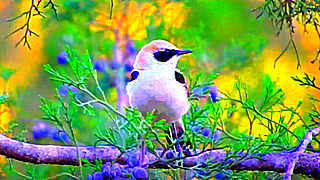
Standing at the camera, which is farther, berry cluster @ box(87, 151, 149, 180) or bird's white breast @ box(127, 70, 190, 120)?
bird's white breast @ box(127, 70, 190, 120)

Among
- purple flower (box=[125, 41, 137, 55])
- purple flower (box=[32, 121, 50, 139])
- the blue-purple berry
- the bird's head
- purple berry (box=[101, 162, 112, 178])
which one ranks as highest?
purple flower (box=[125, 41, 137, 55])

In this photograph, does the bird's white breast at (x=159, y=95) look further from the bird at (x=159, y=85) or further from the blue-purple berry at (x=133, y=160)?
the blue-purple berry at (x=133, y=160)

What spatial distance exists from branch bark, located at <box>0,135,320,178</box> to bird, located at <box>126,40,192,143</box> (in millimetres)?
154

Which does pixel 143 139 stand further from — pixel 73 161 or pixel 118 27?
pixel 118 27

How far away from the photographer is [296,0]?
91 centimetres

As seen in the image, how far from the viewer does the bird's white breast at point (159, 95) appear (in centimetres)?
91

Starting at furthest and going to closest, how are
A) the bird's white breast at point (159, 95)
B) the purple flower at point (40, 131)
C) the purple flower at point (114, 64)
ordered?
the purple flower at point (114, 64) → the purple flower at point (40, 131) → the bird's white breast at point (159, 95)

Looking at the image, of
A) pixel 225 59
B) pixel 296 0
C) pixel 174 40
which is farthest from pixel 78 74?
pixel 225 59

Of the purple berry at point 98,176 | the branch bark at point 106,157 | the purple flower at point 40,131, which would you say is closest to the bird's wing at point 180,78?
the branch bark at point 106,157

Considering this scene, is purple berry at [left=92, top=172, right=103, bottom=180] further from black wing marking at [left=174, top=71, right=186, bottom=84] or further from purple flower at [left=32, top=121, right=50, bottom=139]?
purple flower at [left=32, top=121, right=50, bottom=139]

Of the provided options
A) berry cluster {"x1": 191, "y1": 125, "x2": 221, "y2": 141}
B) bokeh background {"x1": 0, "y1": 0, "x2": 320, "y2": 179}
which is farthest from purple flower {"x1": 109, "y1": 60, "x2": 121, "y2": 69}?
berry cluster {"x1": 191, "y1": 125, "x2": 221, "y2": 141}

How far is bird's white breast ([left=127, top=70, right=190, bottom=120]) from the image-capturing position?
35.8 inches

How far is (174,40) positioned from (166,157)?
1.08 m

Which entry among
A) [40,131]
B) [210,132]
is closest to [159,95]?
[210,132]
